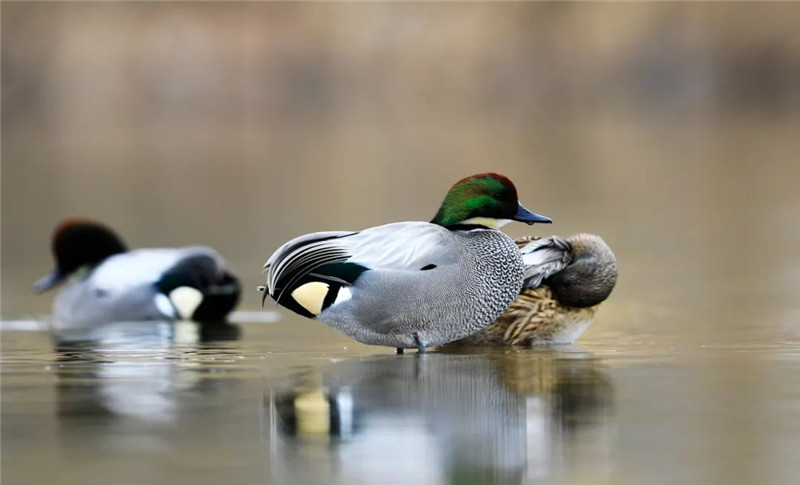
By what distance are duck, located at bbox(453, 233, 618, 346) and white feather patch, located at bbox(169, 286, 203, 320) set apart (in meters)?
2.30

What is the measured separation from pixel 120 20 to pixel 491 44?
8708 mm

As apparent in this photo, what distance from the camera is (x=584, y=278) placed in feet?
23.4

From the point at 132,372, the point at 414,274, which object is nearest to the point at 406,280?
the point at 414,274

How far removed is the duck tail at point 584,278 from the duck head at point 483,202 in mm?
526

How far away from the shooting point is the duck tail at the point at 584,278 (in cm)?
711

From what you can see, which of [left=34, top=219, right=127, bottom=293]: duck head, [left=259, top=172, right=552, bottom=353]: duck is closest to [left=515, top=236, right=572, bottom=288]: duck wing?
[left=259, top=172, right=552, bottom=353]: duck

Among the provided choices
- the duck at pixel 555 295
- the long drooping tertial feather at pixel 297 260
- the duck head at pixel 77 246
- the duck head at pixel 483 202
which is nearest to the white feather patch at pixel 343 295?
the long drooping tertial feather at pixel 297 260

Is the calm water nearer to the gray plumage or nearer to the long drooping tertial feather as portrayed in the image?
the gray plumage

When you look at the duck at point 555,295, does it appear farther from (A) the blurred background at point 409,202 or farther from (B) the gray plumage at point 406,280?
(B) the gray plumage at point 406,280

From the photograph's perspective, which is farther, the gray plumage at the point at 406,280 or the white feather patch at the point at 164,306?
the white feather patch at the point at 164,306

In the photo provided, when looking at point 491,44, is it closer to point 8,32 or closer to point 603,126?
point 603,126

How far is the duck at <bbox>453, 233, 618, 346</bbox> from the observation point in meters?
7.03

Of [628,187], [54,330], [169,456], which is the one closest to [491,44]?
[628,187]

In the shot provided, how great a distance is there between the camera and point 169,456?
4703mm
